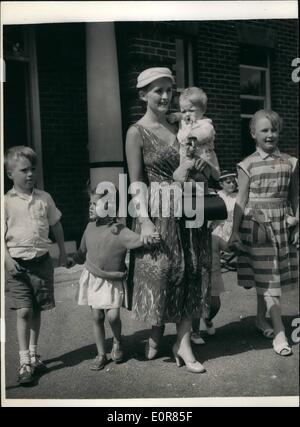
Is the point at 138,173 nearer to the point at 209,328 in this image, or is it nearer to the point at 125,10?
the point at 125,10

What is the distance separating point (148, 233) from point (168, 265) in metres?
0.21

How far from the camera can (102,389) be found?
2621 mm

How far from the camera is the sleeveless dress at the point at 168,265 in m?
2.63

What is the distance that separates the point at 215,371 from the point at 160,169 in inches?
43.9

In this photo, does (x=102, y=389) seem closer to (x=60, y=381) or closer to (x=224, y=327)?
(x=60, y=381)

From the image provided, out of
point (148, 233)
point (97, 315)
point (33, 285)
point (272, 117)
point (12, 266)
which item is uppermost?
point (272, 117)

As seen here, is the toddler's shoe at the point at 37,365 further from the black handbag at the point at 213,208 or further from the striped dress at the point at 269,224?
the striped dress at the point at 269,224

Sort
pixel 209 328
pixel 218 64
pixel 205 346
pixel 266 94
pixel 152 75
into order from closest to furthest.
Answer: pixel 152 75 < pixel 205 346 < pixel 209 328 < pixel 218 64 < pixel 266 94

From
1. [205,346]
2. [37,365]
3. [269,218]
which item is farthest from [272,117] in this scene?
[37,365]

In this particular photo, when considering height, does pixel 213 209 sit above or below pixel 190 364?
above

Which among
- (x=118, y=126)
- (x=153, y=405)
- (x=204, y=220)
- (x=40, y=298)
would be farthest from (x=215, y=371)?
(x=118, y=126)

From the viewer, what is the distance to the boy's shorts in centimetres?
266

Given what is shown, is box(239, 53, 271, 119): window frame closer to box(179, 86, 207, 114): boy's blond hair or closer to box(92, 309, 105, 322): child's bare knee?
box(179, 86, 207, 114): boy's blond hair

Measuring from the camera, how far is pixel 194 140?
268 cm
